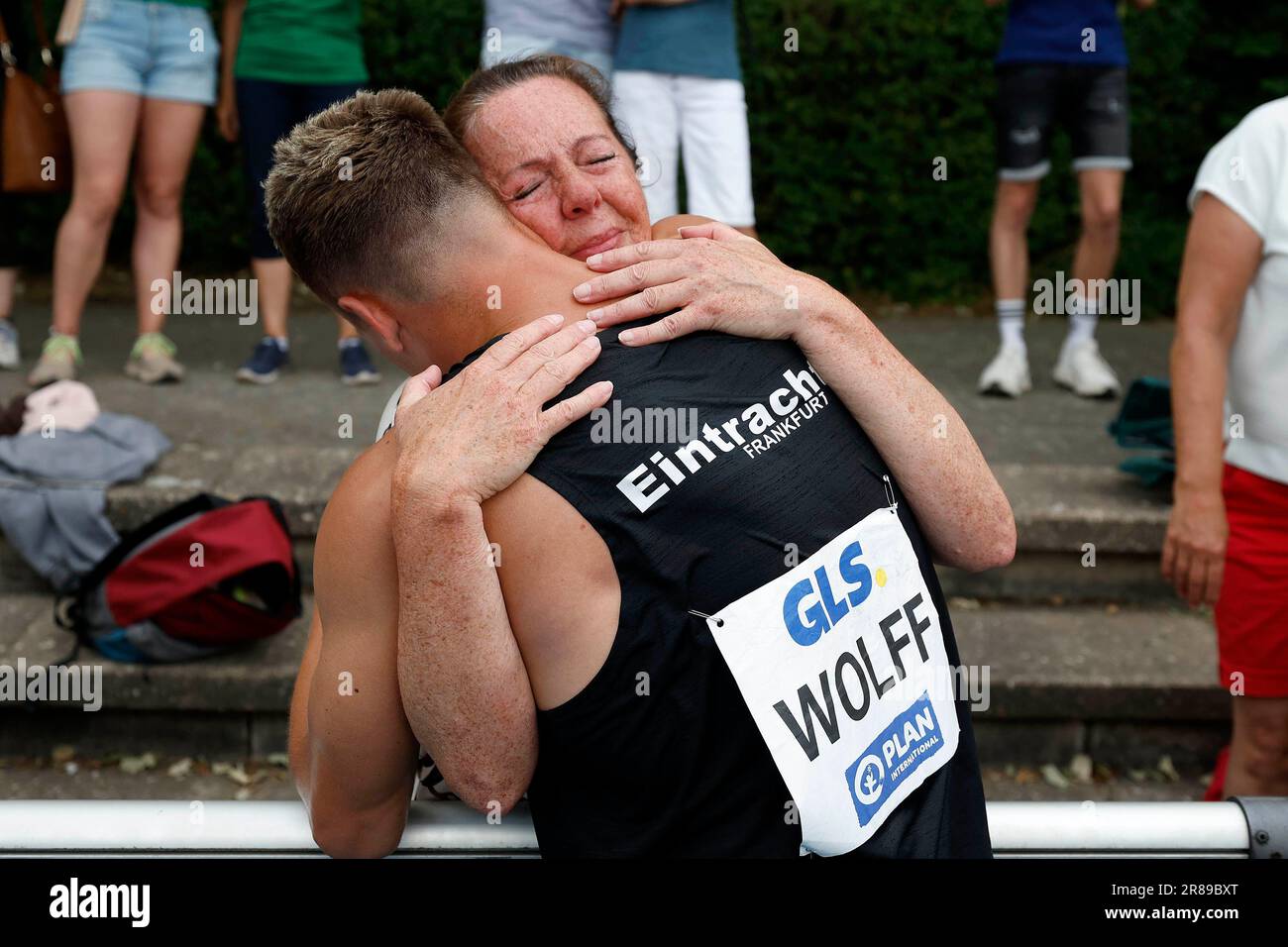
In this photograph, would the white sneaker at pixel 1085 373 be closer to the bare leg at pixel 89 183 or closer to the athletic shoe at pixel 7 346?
the bare leg at pixel 89 183

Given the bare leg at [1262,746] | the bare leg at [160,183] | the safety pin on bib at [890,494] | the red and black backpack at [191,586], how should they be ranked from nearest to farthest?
the safety pin on bib at [890,494], the bare leg at [1262,746], the red and black backpack at [191,586], the bare leg at [160,183]

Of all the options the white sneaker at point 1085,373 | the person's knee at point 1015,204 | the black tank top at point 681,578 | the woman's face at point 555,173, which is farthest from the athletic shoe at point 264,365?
the black tank top at point 681,578

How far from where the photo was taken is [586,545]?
1.55 metres

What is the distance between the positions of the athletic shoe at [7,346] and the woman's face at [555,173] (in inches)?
146

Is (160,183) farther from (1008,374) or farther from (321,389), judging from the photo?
(1008,374)

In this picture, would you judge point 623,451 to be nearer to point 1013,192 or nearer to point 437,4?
point 1013,192

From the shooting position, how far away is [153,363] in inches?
207

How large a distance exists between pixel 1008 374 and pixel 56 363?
3.70 meters

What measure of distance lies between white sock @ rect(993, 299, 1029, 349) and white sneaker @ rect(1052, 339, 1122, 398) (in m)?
0.24

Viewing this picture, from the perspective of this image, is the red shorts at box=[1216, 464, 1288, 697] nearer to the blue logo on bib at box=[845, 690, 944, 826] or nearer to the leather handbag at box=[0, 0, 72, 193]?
the blue logo on bib at box=[845, 690, 944, 826]

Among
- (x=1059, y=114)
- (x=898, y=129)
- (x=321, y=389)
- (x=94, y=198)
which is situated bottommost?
(x=321, y=389)

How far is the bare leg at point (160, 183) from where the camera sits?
5.04 meters

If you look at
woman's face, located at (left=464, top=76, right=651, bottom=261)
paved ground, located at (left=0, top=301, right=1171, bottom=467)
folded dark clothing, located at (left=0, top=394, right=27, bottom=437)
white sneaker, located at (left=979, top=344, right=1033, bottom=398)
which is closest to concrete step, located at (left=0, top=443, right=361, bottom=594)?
paved ground, located at (left=0, top=301, right=1171, bottom=467)

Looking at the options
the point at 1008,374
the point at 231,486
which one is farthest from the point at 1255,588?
the point at 231,486
